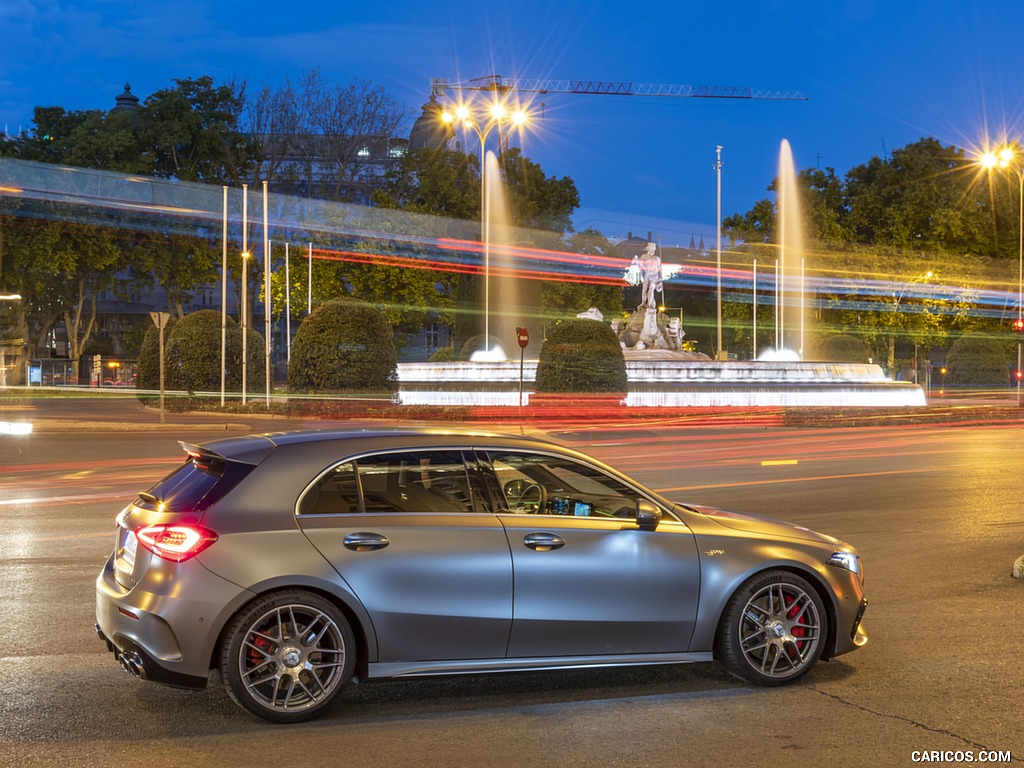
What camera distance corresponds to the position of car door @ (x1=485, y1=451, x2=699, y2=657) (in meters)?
5.94

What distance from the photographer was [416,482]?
19.8 feet

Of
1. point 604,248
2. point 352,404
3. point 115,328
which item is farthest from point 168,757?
point 115,328

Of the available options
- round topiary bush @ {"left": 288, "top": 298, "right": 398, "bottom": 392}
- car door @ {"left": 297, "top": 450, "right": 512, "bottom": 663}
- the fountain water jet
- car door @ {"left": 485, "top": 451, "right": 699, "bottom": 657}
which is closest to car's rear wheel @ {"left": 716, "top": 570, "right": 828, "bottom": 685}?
car door @ {"left": 485, "top": 451, "right": 699, "bottom": 657}

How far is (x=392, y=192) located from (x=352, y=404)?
35.9 m

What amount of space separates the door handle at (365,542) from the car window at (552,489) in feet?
2.42

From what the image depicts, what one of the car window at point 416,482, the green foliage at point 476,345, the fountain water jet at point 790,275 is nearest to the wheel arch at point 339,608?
the car window at point 416,482

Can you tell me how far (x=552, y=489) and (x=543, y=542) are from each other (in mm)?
554

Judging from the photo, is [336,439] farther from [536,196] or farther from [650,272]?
[536,196]

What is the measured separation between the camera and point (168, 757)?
514 cm

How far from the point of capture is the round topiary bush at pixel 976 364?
213 ft

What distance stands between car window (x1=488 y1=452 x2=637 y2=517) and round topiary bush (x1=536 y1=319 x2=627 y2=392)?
103 feet

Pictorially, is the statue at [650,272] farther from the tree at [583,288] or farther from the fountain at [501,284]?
the tree at [583,288]

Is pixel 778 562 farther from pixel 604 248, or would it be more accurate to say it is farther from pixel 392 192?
pixel 604 248

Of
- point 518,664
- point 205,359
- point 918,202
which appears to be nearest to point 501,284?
point 205,359
